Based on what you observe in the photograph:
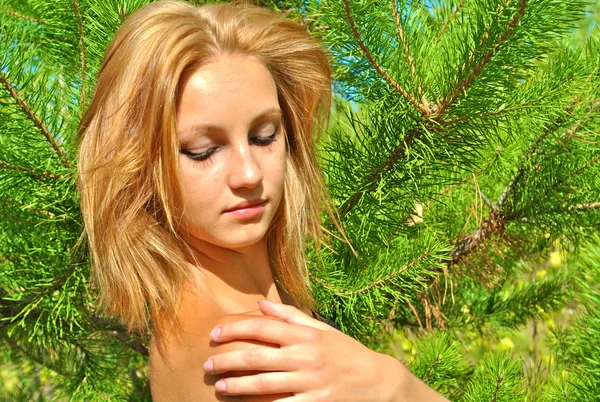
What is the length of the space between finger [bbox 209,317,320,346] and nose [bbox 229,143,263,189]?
15 centimetres

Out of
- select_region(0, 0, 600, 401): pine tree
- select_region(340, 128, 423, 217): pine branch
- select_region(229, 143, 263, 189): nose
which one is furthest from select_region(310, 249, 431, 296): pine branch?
select_region(229, 143, 263, 189): nose

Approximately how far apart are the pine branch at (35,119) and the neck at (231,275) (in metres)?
0.25

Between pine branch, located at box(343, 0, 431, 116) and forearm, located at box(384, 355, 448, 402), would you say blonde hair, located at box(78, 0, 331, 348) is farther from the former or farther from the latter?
forearm, located at box(384, 355, 448, 402)

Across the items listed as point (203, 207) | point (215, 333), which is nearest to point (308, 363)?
point (215, 333)

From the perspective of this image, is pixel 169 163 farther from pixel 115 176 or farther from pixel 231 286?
pixel 231 286

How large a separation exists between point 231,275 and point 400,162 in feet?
0.91

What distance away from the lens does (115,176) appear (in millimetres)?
878

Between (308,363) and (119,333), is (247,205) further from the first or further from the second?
(119,333)

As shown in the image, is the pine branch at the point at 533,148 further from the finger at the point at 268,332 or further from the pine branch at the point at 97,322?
the pine branch at the point at 97,322

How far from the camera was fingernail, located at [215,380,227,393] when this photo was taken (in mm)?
792

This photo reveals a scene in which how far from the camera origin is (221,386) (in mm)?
794

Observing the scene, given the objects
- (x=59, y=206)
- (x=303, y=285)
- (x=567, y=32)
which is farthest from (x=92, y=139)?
(x=567, y=32)

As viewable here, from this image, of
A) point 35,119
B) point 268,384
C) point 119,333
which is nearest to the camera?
point 268,384

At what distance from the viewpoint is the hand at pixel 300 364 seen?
2.56 feet
